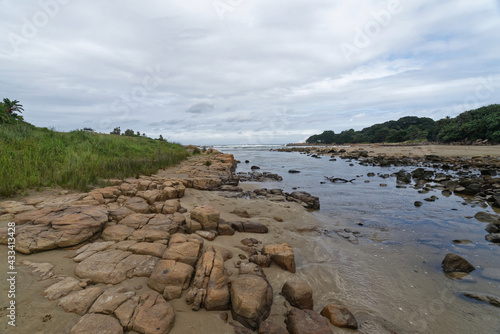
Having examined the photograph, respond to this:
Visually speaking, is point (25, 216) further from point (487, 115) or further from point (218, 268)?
point (487, 115)

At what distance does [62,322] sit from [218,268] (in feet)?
5.93

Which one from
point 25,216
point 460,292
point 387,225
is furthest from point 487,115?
point 25,216

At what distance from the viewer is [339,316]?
3008 millimetres

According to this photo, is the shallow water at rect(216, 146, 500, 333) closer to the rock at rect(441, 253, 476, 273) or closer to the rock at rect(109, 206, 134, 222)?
the rock at rect(441, 253, 476, 273)

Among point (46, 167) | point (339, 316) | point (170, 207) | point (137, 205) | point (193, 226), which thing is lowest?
point (339, 316)

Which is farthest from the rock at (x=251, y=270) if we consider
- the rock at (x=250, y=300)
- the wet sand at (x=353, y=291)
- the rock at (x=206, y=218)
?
the rock at (x=206, y=218)

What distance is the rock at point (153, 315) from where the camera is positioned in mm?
2365

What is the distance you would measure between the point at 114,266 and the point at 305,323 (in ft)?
9.27

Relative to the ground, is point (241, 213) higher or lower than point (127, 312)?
lower

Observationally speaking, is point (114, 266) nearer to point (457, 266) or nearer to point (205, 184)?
point (457, 266)

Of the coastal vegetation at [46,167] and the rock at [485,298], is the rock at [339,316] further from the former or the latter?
the coastal vegetation at [46,167]

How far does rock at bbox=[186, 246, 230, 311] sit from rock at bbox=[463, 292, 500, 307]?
13.4 ft

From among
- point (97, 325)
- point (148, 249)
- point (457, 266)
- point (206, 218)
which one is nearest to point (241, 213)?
point (206, 218)

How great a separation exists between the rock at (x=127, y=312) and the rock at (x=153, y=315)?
5 centimetres
